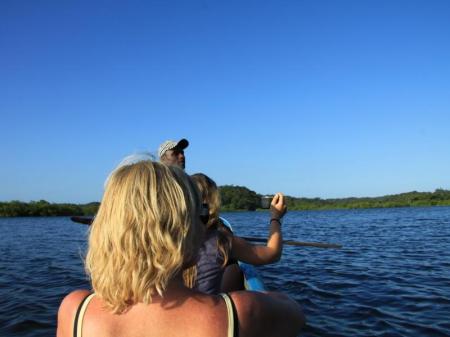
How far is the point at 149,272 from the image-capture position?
4.91ft

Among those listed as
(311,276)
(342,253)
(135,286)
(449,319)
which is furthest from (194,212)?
(342,253)

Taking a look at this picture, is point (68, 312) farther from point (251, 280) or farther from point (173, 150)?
point (173, 150)

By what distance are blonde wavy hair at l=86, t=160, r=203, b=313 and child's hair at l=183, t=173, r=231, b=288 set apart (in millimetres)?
1303

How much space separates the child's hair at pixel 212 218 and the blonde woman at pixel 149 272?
4.20 ft

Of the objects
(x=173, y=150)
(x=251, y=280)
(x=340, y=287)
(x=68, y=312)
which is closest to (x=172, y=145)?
(x=173, y=150)

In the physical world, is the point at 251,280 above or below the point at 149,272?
below

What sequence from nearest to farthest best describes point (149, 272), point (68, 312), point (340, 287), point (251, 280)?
point (149, 272) < point (68, 312) < point (251, 280) < point (340, 287)

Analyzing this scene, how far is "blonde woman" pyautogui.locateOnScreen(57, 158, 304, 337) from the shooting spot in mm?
1505

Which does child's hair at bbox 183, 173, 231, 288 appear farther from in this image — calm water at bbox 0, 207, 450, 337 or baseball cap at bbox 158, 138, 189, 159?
baseball cap at bbox 158, 138, 189, 159

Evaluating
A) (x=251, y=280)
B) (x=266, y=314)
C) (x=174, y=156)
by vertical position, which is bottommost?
(x=251, y=280)

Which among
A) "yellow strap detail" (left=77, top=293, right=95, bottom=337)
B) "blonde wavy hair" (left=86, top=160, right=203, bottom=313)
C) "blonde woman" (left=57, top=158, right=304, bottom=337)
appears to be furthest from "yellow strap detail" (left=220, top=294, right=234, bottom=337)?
"yellow strap detail" (left=77, top=293, right=95, bottom=337)

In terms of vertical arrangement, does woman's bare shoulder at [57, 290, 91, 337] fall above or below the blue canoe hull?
above

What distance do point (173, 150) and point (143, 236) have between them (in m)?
4.06

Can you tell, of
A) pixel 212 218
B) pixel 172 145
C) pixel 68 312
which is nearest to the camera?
pixel 68 312
